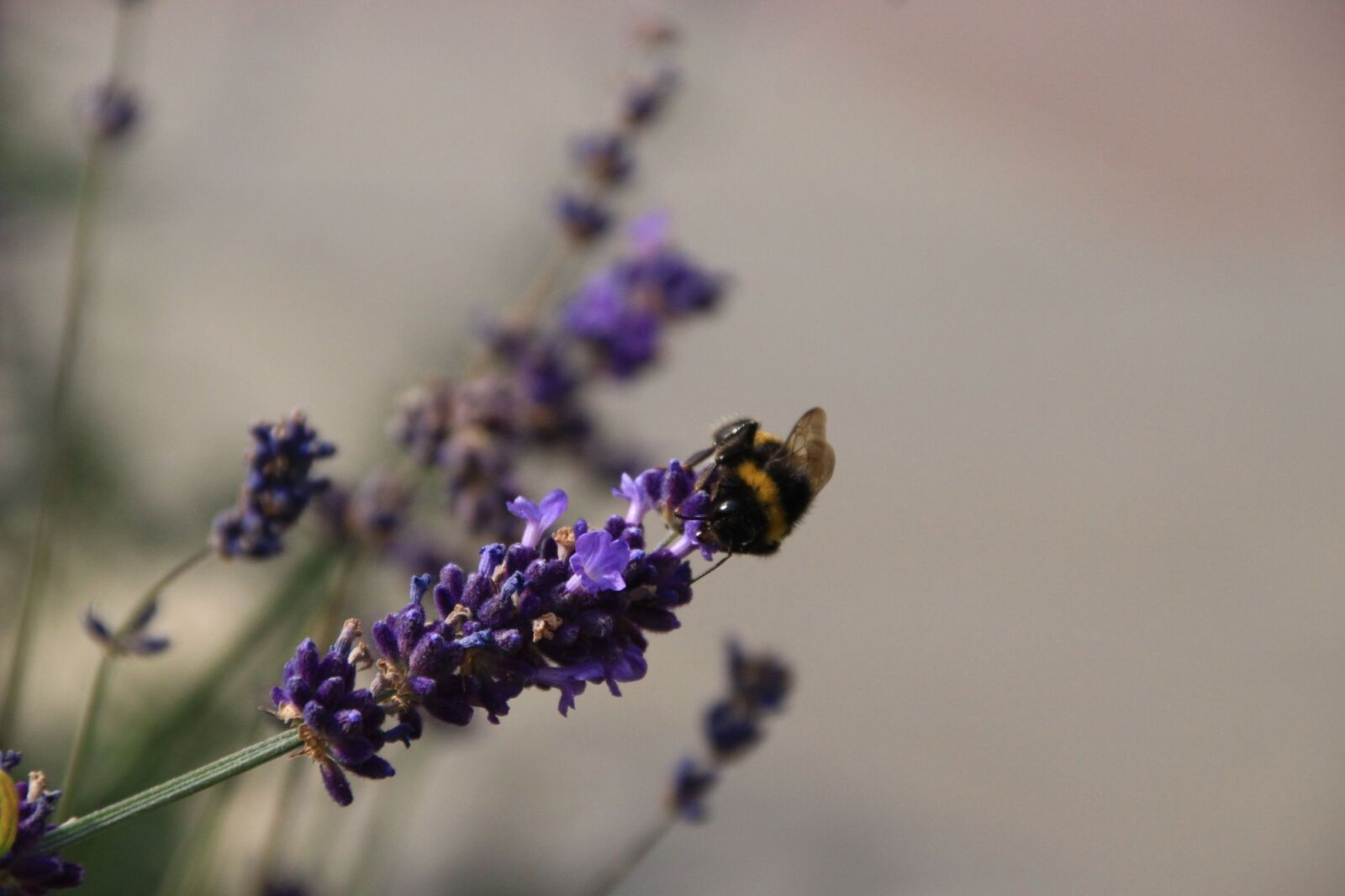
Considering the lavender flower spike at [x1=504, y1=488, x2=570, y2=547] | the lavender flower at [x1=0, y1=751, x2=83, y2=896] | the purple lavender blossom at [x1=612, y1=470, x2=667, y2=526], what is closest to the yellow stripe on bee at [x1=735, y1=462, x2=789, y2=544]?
the purple lavender blossom at [x1=612, y1=470, x2=667, y2=526]

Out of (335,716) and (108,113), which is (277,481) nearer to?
(335,716)

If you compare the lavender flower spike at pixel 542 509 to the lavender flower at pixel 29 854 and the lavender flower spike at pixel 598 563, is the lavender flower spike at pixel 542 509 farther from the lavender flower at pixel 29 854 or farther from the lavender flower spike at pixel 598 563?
the lavender flower at pixel 29 854

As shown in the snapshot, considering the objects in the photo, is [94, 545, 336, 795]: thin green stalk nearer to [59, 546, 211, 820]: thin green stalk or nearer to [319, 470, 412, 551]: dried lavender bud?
[319, 470, 412, 551]: dried lavender bud

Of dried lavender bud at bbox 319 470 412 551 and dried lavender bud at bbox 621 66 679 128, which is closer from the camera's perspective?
dried lavender bud at bbox 319 470 412 551

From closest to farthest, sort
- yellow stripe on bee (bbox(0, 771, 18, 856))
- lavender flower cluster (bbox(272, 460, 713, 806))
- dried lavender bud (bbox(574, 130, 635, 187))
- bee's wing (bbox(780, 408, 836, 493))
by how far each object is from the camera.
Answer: yellow stripe on bee (bbox(0, 771, 18, 856)), lavender flower cluster (bbox(272, 460, 713, 806)), bee's wing (bbox(780, 408, 836, 493)), dried lavender bud (bbox(574, 130, 635, 187))

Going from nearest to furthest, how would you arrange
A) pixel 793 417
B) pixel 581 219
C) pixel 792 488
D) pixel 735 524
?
pixel 735 524
pixel 792 488
pixel 581 219
pixel 793 417

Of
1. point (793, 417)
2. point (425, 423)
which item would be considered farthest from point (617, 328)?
point (793, 417)

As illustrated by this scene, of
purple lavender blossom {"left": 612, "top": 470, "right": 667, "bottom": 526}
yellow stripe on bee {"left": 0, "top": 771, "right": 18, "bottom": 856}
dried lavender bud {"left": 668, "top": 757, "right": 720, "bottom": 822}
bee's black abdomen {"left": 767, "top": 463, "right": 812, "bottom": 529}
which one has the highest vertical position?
bee's black abdomen {"left": 767, "top": 463, "right": 812, "bottom": 529}

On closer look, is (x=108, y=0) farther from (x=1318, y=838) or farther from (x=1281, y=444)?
(x=1281, y=444)
